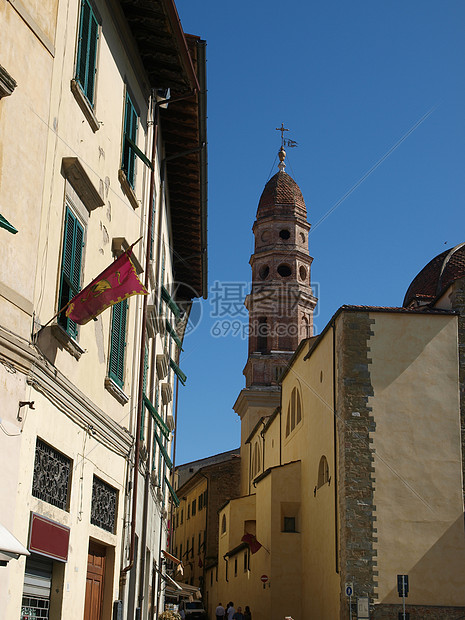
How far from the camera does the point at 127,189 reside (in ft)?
38.5

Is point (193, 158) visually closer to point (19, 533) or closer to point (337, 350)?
point (337, 350)

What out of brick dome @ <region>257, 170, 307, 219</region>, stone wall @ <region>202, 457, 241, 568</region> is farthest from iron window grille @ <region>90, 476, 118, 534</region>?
brick dome @ <region>257, 170, 307, 219</region>

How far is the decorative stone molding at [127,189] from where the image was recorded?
1136cm

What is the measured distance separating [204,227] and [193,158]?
358 centimetres

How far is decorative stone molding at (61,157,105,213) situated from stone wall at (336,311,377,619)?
44.4 feet

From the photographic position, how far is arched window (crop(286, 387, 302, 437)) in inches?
1191

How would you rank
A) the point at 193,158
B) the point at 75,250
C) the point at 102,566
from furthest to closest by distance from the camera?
the point at 193,158 < the point at 102,566 < the point at 75,250

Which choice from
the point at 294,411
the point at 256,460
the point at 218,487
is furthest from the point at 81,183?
the point at 218,487

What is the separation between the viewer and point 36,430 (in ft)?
25.7

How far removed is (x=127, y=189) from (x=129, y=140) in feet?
2.30

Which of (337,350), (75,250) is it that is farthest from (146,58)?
(337,350)

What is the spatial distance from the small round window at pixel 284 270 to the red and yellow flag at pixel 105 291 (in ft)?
126

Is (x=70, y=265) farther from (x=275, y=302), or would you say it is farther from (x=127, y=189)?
(x=275, y=302)

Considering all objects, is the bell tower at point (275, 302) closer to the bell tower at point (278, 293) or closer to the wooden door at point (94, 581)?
the bell tower at point (278, 293)
